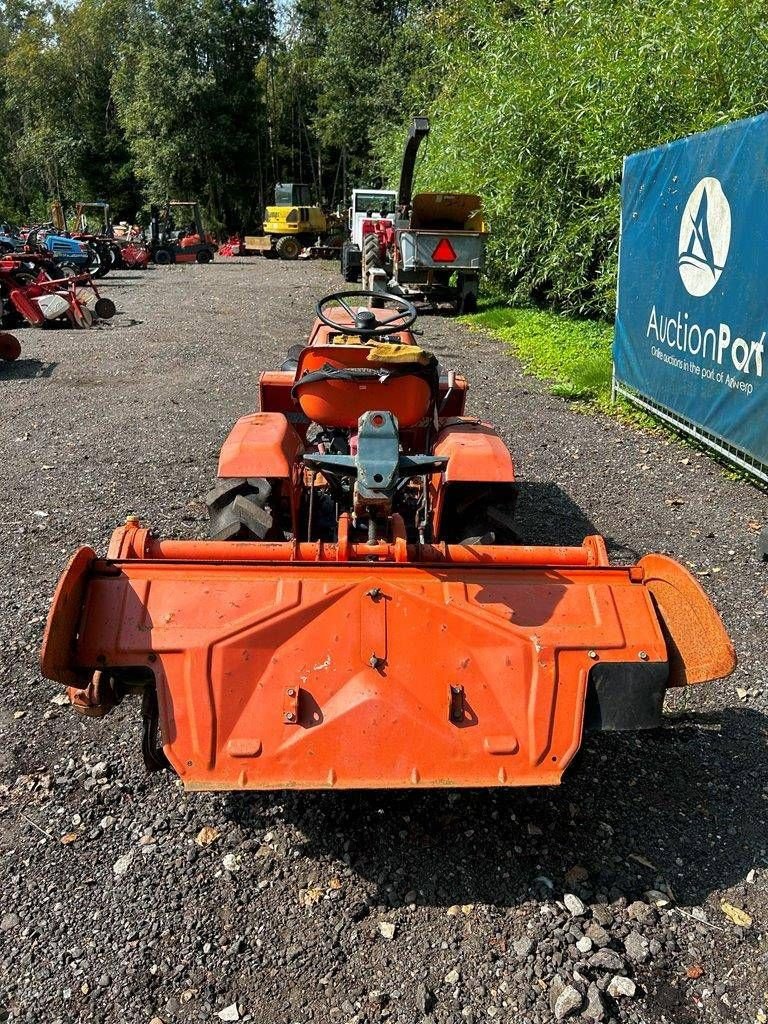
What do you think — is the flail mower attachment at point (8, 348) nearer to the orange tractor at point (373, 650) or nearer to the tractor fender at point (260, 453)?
the tractor fender at point (260, 453)

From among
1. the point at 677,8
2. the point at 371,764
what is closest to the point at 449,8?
the point at 677,8

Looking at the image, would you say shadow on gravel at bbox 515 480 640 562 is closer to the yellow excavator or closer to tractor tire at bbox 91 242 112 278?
tractor tire at bbox 91 242 112 278

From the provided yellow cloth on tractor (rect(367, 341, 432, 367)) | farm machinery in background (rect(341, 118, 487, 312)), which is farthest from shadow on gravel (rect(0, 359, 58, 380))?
yellow cloth on tractor (rect(367, 341, 432, 367))

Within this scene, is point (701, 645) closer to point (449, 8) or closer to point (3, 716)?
point (3, 716)

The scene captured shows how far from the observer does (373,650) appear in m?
2.35

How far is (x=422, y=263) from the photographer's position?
41.4ft

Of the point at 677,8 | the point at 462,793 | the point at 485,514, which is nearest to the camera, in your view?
the point at 462,793

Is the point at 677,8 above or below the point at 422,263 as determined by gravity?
above

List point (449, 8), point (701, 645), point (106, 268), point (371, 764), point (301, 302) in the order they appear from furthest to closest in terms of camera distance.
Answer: point (449, 8) < point (106, 268) < point (301, 302) < point (701, 645) < point (371, 764)

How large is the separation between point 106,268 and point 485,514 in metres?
18.8

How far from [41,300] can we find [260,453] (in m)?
9.82

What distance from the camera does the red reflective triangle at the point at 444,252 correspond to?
1240 centimetres

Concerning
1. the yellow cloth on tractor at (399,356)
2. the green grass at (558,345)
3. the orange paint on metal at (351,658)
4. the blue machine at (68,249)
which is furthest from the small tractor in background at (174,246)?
the orange paint on metal at (351,658)

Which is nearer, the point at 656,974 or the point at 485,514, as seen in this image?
the point at 656,974
